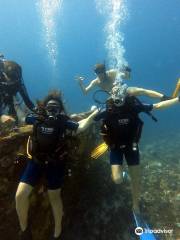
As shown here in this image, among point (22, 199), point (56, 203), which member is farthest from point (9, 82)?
point (56, 203)

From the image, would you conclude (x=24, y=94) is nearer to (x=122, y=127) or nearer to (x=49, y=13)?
(x=122, y=127)

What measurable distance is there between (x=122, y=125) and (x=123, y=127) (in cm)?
5

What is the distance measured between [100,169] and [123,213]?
1433mm

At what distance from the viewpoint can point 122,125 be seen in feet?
23.1

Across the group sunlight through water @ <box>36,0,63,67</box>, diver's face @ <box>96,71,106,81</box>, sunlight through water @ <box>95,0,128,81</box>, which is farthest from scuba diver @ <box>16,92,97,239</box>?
sunlight through water @ <box>36,0,63,67</box>

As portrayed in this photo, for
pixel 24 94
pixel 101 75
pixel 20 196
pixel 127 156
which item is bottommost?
pixel 20 196

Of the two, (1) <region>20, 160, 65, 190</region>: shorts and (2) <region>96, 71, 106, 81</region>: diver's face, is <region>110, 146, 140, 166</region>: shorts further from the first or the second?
(2) <region>96, 71, 106, 81</region>: diver's face

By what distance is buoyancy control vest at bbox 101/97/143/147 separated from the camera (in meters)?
7.04

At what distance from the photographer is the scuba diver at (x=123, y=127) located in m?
7.03

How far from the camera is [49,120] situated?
240 inches

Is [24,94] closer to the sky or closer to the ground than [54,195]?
closer to the sky

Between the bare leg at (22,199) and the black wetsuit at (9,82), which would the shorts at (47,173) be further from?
the black wetsuit at (9,82)

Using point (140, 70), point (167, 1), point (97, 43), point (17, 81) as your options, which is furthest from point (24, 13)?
point (17, 81)

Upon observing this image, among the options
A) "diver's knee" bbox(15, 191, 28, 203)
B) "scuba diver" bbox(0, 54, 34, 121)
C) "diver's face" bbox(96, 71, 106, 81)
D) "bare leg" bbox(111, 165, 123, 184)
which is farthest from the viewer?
"diver's face" bbox(96, 71, 106, 81)
